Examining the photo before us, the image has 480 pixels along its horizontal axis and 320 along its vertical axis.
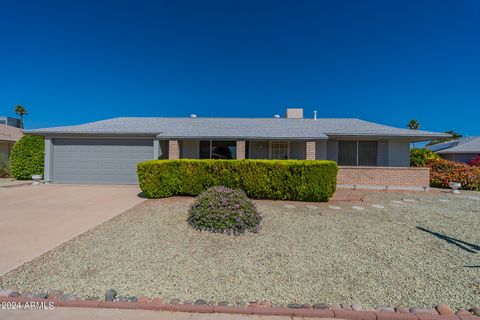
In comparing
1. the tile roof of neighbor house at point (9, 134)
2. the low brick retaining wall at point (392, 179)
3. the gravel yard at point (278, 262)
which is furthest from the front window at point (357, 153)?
the tile roof of neighbor house at point (9, 134)

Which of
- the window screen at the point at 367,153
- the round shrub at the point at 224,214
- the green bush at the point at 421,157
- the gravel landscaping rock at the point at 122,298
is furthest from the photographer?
the green bush at the point at 421,157

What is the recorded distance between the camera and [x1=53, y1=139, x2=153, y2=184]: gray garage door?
465 inches

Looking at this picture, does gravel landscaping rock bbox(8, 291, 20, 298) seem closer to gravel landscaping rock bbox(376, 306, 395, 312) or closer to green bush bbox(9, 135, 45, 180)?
gravel landscaping rock bbox(376, 306, 395, 312)

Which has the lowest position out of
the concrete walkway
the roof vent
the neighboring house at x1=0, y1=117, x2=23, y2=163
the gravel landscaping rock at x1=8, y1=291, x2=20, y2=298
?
the concrete walkway

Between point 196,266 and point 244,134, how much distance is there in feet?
29.2

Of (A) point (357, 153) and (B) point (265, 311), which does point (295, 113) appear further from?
(B) point (265, 311)

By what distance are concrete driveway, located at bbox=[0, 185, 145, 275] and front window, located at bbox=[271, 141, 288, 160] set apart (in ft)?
25.3

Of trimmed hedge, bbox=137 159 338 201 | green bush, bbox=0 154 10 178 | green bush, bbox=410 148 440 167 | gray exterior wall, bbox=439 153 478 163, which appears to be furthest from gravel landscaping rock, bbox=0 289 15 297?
gray exterior wall, bbox=439 153 478 163

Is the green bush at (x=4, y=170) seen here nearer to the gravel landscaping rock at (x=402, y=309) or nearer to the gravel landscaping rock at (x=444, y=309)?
the gravel landscaping rock at (x=402, y=309)

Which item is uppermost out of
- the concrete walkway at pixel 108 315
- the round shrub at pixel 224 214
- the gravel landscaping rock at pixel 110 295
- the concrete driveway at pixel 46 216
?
the round shrub at pixel 224 214

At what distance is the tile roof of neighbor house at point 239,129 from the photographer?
37.8 feet

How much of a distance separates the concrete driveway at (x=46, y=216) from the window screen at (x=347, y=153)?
11.0 m

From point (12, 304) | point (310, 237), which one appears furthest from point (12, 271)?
point (310, 237)

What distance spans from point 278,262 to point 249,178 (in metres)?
4.59
